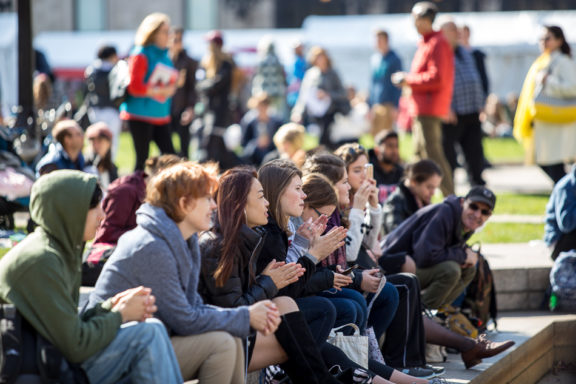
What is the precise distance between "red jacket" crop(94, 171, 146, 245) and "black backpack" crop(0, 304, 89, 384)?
241 centimetres

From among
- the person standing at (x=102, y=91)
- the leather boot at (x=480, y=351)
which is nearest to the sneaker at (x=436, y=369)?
the leather boot at (x=480, y=351)

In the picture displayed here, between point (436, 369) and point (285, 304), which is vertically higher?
point (285, 304)

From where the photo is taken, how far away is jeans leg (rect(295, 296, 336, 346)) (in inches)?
193

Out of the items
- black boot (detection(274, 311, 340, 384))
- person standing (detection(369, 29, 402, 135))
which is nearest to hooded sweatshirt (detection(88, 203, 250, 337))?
black boot (detection(274, 311, 340, 384))

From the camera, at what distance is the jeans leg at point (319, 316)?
193 inches

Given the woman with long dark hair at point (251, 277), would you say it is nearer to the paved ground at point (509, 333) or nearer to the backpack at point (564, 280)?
the paved ground at point (509, 333)

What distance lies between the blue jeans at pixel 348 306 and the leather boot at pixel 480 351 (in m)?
0.85

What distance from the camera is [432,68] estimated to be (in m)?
10.3

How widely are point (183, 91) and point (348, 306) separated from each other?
783 centimetres

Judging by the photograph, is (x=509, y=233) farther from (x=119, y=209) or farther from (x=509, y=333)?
(x=119, y=209)

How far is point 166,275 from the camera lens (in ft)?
13.5

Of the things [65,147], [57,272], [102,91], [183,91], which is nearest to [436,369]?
[57,272]

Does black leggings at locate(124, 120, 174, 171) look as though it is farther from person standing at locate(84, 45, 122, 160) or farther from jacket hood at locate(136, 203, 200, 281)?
jacket hood at locate(136, 203, 200, 281)

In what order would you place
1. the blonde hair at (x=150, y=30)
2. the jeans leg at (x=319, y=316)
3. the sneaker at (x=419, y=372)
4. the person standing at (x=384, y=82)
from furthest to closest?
the person standing at (x=384, y=82) < the blonde hair at (x=150, y=30) < the sneaker at (x=419, y=372) < the jeans leg at (x=319, y=316)
